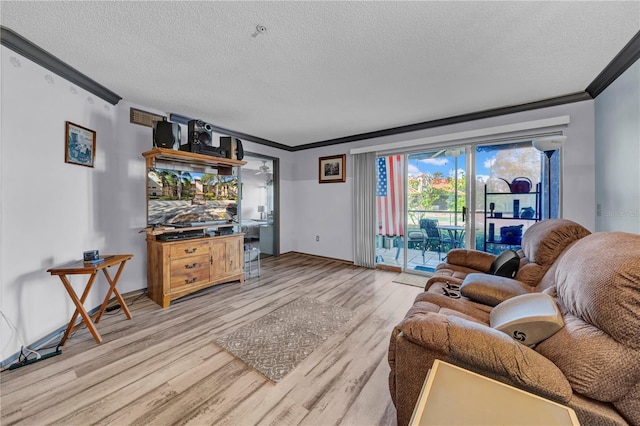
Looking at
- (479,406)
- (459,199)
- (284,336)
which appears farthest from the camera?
(459,199)

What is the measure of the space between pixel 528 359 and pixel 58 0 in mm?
3118

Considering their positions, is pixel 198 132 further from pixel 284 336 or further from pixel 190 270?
pixel 284 336

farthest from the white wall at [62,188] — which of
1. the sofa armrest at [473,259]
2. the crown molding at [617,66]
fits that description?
the sofa armrest at [473,259]

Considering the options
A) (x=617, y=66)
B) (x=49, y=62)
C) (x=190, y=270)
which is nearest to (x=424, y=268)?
(x=617, y=66)

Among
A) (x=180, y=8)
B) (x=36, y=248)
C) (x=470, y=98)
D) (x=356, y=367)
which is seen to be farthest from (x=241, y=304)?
(x=470, y=98)

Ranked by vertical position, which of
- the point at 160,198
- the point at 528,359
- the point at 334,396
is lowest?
the point at 334,396

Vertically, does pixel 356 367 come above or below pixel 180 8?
below

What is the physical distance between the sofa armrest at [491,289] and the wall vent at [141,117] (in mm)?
4017

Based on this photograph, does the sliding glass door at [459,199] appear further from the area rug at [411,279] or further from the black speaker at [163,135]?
the black speaker at [163,135]

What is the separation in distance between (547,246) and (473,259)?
0.71 meters

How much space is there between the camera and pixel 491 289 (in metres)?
1.75

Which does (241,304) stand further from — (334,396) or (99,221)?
(99,221)

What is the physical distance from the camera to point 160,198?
2965 millimetres

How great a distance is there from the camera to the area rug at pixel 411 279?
11.7 feet
